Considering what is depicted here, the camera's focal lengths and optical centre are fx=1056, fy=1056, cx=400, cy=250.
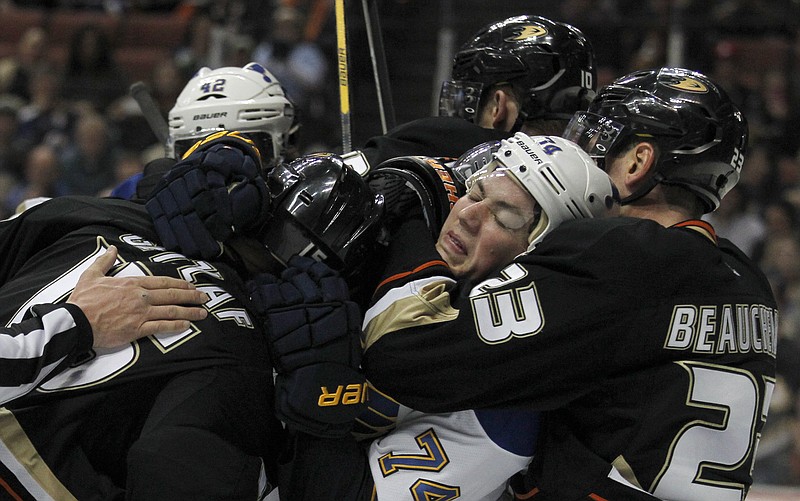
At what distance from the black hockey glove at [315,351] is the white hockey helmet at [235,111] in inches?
51.6

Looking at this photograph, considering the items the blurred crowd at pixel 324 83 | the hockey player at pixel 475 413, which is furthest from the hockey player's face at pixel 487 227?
the blurred crowd at pixel 324 83

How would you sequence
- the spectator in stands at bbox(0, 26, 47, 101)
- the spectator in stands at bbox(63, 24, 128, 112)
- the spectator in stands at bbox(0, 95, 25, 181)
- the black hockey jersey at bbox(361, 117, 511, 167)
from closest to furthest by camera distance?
the black hockey jersey at bbox(361, 117, 511, 167) < the spectator in stands at bbox(0, 95, 25, 181) < the spectator in stands at bbox(0, 26, 47, 101) < the spectator in stands at bbox(63, 24, 128, 112)

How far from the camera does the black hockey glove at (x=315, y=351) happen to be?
2199mm

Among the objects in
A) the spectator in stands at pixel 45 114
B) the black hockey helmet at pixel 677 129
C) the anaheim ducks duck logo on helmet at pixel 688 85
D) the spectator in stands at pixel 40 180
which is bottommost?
the spectator in stands at pixel 40 180

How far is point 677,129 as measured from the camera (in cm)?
252

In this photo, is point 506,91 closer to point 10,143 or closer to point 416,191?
point 416,191

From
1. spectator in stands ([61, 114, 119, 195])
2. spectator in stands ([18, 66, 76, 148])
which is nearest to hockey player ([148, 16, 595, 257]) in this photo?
spectator in stands ([61, 114, 119, 195])

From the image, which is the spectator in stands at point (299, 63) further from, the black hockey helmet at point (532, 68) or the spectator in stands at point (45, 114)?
the black hockey helmet at point (532, 68)

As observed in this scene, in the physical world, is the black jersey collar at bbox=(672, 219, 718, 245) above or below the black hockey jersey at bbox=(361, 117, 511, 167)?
above

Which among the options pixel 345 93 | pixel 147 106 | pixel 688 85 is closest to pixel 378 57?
pixel 345 93

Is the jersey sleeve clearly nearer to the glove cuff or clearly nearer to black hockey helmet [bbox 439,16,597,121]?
the glove cuff

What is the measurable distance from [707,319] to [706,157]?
453mm

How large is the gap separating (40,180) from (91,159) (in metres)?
0.38

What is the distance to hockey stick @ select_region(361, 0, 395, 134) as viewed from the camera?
3814mm
